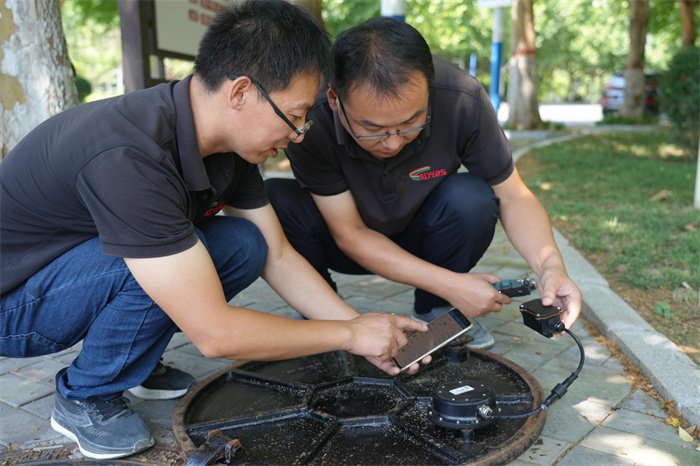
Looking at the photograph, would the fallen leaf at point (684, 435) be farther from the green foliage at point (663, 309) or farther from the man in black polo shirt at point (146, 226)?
the green foliage at point (663, 309)

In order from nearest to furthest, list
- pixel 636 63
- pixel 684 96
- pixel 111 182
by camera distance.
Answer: pixel 111 182 → pixel 684 96 → pixel 636 63

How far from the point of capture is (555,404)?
2.31 meters

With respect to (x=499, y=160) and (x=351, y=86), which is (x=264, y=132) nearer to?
(x=351, y=86)

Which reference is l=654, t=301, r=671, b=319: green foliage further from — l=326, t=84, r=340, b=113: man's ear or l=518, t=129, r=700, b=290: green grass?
l=326, t=84, r=340, b=113: man's ear

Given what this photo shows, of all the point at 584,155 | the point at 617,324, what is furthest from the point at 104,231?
the point at 584,155

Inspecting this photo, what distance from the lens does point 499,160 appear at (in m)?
2.73

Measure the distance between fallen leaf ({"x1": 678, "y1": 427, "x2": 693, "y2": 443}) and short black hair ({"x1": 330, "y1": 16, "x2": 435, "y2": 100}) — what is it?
4.83ft

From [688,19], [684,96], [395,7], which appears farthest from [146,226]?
[688,19]

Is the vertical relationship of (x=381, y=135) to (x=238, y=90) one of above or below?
below

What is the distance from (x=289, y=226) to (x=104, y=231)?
1257 mm

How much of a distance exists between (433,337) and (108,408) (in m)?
1.16

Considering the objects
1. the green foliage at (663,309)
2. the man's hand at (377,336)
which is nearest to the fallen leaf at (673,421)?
the man's hand at (377,336)

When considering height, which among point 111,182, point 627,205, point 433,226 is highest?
point 111,182

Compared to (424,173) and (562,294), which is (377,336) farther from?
(424,173)
